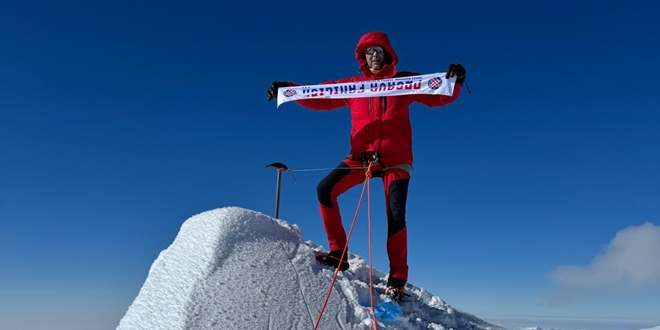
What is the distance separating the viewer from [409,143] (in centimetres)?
563

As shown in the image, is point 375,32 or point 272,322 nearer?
point 272,322

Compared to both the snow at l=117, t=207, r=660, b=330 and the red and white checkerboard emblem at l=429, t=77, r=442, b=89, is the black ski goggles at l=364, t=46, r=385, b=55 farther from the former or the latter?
the snow at l=117, t=207, r=660, b=330

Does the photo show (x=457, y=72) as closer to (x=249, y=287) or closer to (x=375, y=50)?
(x=375, y=50)

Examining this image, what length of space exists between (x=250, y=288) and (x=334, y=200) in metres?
1.58

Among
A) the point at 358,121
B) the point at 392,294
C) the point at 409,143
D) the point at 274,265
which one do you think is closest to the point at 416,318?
the point at 392,294

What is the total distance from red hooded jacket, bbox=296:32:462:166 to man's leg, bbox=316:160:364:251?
27cm

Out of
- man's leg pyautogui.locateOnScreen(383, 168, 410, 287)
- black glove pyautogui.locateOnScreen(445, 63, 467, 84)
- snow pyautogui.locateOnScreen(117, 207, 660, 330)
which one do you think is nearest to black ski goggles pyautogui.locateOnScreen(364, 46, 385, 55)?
black glove pyautogui.locateOnScreen(445, 63, 467, 84)

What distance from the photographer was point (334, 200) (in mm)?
5504

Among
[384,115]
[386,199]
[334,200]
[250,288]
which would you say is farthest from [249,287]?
[384,115]

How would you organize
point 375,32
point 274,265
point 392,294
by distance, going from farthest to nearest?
point 375,32
point 392,294
point 274,265

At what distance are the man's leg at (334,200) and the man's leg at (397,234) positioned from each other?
17.6 inches

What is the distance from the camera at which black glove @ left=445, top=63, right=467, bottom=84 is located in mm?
5602

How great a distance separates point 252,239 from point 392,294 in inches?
57.9

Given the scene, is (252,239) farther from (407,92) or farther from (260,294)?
(407,92)
